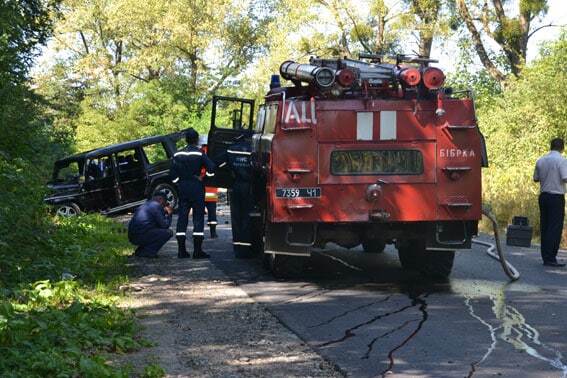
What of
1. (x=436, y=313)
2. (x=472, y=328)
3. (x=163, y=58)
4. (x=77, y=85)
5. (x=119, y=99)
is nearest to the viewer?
(x=472, y=328)

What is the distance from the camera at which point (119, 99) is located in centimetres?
5144

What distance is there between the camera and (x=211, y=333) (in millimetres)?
7902

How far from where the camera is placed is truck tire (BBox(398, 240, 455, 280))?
37.6 feet

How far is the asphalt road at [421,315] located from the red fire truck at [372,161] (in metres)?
0.72

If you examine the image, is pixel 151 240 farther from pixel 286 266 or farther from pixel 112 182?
pixel 112 182

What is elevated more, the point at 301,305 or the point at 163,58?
the point at 163,58

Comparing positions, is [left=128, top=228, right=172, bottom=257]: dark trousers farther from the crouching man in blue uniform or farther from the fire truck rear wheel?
the fire truck rear wheel

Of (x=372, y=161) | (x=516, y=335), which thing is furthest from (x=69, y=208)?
(x=516, y=335)

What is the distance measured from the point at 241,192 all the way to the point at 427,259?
300 cm

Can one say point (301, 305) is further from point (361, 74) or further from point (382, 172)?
point (361, 74)

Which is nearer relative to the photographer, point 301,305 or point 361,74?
point 301,305

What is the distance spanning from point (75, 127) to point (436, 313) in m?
46.5

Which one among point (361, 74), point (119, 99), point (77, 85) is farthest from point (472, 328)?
point (77, 85)

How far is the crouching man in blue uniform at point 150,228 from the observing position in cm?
1343
